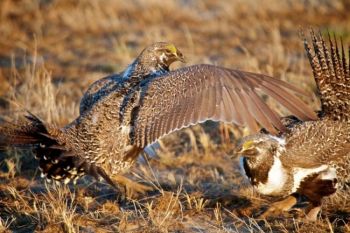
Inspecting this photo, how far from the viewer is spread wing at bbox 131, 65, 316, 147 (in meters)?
4.61

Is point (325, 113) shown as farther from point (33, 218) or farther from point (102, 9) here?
point (102, 9)

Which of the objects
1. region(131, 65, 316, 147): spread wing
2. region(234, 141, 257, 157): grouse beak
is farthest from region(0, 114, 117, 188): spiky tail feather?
region(234, 141, 257, 157): grouse beak

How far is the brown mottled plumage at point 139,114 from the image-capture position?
15.2 feet


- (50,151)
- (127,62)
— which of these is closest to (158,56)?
(50,151)

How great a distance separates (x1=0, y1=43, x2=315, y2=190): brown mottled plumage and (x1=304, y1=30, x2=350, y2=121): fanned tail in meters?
0.49

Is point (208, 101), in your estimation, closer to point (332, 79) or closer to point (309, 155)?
point (309, 155)

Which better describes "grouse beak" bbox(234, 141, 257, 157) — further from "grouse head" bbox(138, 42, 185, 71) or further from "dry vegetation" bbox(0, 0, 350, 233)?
"grouse head" bbox(138, 42, 185, 71)

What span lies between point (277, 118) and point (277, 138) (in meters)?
0.38

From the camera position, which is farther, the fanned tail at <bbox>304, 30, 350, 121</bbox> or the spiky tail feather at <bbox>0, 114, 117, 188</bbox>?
the fanned tail at <bbox>304, 30, 350, 121</bbox>

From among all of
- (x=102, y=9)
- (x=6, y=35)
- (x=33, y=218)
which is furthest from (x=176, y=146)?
(x=102, y=9)

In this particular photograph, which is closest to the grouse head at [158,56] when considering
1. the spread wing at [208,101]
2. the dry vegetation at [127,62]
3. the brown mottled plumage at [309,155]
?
the spread wing at [208,101]

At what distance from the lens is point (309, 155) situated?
16.2ft

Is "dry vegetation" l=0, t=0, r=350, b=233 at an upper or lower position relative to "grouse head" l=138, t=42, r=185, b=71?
lower

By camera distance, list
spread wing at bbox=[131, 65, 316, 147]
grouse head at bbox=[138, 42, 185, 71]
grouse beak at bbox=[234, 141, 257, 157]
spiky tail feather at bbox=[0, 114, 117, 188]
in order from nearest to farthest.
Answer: spread wing at bbox=[131, 65, 316, 147] → grouse beak at bbox=[234, 141, 257, 157] → spiky tail feather at bbox=[0, 114, 117, 188] → grouse head at bbox=[138, 42, 185, 71]
